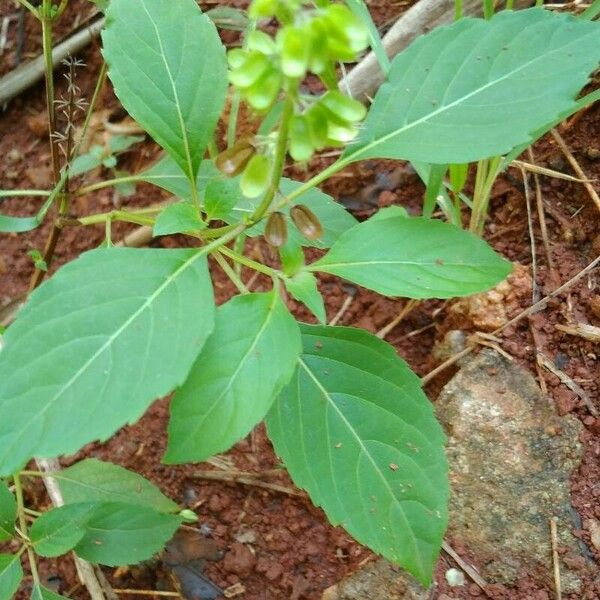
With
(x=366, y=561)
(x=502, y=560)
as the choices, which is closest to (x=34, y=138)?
(x=366, y=561)

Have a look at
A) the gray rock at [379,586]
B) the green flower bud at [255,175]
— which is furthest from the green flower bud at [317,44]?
the gray rock at [379,586]

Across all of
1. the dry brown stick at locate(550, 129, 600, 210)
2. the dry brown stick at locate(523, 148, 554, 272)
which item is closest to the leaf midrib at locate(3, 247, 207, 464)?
the dry brown stick at locate(523, 148, 554, 272)

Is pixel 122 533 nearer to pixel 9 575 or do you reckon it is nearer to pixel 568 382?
pixel 9 575

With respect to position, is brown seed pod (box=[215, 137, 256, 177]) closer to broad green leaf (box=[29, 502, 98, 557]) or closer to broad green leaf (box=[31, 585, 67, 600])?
Result: broad green leaf (box=[29, 502, 98, 557])

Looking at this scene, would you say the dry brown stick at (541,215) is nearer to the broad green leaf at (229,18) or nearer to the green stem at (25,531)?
the broad green leaf at (229,18)

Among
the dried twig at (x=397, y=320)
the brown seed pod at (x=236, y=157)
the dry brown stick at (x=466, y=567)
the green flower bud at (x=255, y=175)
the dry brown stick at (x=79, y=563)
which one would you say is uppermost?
the brown seed pod at (x=236, y=157)

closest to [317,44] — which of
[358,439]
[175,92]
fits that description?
[175,92]

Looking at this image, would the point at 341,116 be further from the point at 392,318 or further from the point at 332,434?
the point at 392,318
